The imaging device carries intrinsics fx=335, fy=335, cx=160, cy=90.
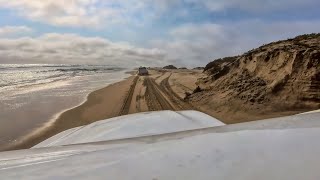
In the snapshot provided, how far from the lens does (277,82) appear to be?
467 inches

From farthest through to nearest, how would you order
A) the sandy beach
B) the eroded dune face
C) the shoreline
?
the eroded dune face
the sandy beach
the shoreline

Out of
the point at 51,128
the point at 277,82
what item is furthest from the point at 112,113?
the point at 277,82

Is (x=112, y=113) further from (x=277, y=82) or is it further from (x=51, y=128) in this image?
(x=277, y=82)

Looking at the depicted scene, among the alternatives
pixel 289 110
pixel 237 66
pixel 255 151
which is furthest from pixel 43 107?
pixel 255 151

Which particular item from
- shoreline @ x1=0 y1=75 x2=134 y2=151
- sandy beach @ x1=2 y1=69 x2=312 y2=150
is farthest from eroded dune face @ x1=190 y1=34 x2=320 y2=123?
shoreline @ x1=0 y1=75 x2=134 y2=151

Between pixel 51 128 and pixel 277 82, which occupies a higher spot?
pixel 277 82

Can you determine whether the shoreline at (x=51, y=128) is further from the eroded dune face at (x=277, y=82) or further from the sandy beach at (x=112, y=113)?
the eroded dune face at (x=277, y=82)

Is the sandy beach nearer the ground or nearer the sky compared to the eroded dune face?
nearer the ground

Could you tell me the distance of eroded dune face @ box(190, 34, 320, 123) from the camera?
11.0 m

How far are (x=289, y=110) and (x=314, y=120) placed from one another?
8.08 meters

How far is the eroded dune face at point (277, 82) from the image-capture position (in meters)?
11.0

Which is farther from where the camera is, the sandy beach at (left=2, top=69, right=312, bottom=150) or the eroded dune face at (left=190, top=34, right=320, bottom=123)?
the eroded dune face at (left=190, top=34, right=320, bottom=123)

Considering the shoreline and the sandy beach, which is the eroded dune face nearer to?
the sandy beach

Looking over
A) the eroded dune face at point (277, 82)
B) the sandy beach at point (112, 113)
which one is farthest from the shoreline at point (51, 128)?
the eroded dune face at point (277, 82)
